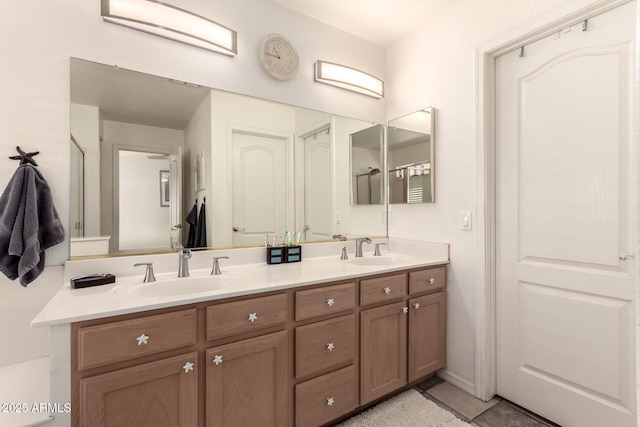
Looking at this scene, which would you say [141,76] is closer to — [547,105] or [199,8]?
[199,8]

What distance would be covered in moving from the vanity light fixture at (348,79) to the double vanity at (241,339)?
4.41ft

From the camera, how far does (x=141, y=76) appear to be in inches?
60.6

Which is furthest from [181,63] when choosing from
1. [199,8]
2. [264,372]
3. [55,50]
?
[264,372]

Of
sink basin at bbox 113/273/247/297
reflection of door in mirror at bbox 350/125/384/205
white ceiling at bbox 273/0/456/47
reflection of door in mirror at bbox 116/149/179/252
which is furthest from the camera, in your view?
reflection of door in mirror at bbox 350/125/384/205

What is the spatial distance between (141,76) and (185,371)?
1.47m

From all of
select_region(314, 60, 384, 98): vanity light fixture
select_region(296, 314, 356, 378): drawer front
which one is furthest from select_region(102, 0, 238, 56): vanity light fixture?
select_region(296, 314, 356, 378): drawer front

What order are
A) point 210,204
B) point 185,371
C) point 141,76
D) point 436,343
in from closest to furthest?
point 185,371 < point 141,76 < point 210,204 < point 436,343

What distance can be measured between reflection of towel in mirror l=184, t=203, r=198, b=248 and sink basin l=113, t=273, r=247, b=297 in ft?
0.80

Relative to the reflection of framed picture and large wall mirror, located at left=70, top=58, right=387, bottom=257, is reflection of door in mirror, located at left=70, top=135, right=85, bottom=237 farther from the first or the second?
the reflection of framed picture

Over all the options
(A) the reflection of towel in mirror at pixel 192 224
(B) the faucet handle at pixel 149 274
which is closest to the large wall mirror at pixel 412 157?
(A) the reflection of towel in mirror at pixel 192 224

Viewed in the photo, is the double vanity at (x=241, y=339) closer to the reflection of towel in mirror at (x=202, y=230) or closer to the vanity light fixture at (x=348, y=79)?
the reflection of towel in mirror at (x=202, y=230)

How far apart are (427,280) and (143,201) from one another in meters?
1.80

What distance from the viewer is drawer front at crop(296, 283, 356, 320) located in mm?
1404

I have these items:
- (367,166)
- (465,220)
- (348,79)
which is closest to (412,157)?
(367,166)
